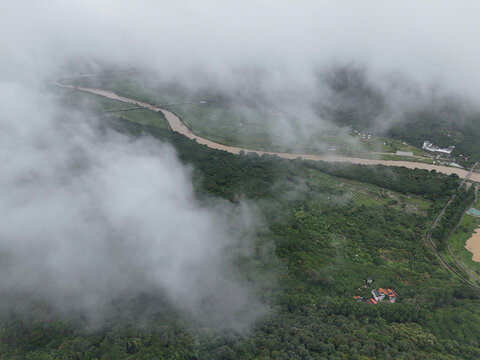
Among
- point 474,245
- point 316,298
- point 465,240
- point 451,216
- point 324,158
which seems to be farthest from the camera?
point 324,158

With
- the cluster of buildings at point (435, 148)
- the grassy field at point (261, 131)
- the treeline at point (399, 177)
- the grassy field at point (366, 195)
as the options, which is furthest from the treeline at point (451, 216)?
the grassy field at point (261, 131)

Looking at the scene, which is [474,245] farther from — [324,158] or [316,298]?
[324,158]

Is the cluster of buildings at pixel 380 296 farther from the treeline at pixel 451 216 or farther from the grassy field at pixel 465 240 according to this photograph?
the treeline at pixel 451 216

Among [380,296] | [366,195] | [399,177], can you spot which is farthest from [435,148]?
[380,296]

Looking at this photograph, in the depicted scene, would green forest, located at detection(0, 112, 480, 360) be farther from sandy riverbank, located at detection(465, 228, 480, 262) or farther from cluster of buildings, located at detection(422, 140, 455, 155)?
cluster of buildings, located at detection(422, 140, 455, 155)

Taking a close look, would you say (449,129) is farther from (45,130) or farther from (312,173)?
(45,130)

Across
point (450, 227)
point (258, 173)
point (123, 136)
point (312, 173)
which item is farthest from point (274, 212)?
point (123, 136)

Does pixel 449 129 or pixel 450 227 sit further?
pixel 449 129
